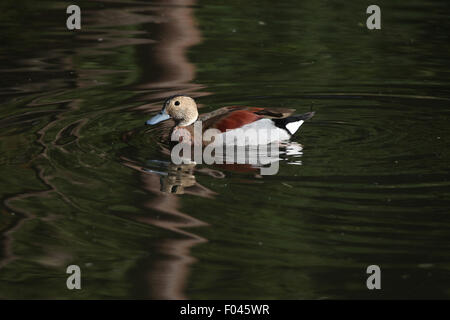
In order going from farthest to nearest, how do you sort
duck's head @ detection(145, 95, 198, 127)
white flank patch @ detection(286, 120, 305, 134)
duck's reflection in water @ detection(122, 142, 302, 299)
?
1. duck's head @ detection(145, 95, 198, 127)
2. white flank patch @ detection(286, 120, 305, 134)
3. duck's reflection in water @ detection(122, 142, 302, 299)

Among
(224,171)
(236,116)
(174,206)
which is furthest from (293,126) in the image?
(174,206)

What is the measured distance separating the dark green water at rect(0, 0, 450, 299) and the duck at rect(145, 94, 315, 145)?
23 cm

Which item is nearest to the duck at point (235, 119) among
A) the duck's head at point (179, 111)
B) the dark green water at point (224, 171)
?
the duck's head at point (179, 111)

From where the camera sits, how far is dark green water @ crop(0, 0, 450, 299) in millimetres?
6461

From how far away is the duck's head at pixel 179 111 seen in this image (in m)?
9.87

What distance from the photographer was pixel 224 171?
8.48 meters

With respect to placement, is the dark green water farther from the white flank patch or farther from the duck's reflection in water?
the white flank patch

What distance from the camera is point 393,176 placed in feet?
26.8

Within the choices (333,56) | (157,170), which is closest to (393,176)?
(157,170)

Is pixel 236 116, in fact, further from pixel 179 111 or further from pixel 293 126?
pixel 179 111

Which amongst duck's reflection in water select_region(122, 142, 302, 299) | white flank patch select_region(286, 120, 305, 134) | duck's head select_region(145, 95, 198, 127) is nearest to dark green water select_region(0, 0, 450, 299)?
duck's reflection in water select_region(122, 142, 302, 299)

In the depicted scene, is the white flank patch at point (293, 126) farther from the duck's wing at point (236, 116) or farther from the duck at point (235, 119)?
the duck's wing at point (236, 116)

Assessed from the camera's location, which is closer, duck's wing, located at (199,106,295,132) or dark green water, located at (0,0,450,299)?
dark green water, located at (0,0,450,299)

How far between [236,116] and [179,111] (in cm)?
78
